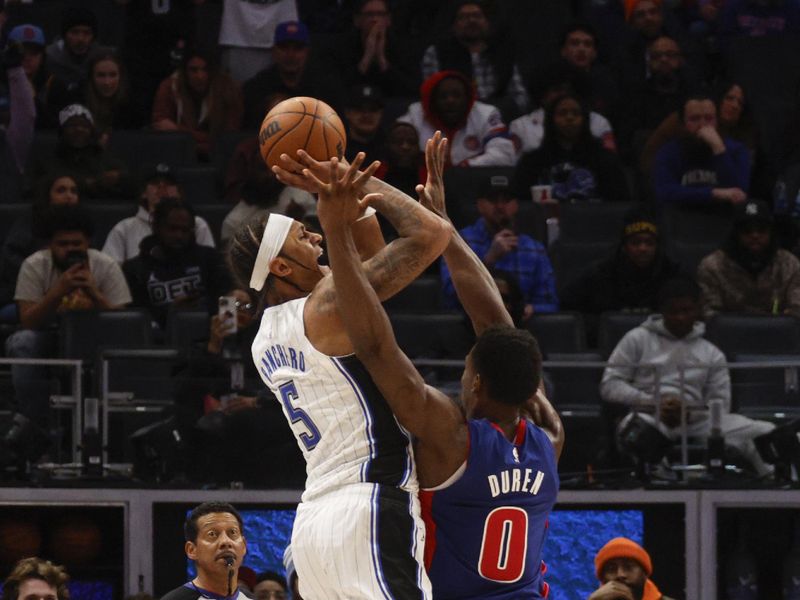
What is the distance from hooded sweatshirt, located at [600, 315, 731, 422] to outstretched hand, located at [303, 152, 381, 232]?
544 centimetres

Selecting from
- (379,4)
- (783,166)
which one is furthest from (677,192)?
(379,4)

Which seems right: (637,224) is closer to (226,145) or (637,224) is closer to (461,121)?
(461,121)

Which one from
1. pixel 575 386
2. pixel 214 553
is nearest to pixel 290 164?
pixel 214 553

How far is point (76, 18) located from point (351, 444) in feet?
31.8

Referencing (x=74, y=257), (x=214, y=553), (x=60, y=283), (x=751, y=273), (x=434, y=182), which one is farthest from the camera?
(x=751, y=273)

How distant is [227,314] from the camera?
10570 mm

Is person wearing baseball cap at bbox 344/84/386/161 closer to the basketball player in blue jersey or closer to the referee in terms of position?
the referee

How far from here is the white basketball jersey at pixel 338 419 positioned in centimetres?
535

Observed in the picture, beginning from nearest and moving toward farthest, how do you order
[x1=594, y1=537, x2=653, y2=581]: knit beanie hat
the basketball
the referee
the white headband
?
the white headband, the basketball, the referee, [x1=594, y1=537, x2=653, y2=581]: knit beanie hat

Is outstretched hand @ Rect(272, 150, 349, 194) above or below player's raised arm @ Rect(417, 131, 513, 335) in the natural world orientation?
above

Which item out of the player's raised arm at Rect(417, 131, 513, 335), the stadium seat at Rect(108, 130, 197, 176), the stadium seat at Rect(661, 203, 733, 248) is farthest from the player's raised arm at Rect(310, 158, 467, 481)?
the stadium seat at Rect(108, 130, 197, 176)

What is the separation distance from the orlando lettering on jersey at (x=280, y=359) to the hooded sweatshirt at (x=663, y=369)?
16.1 ft

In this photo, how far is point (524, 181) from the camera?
13.0 metres

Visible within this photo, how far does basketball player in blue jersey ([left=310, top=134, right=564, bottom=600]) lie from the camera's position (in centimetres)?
517
